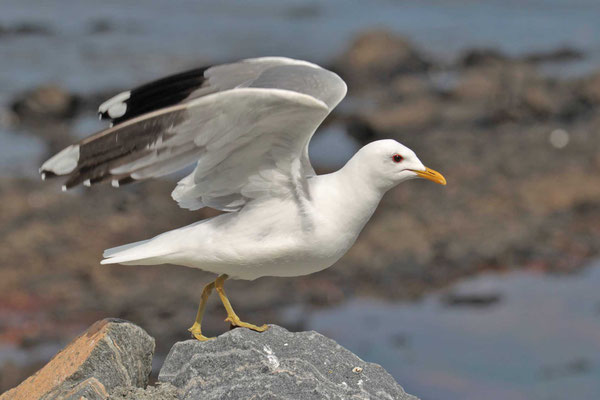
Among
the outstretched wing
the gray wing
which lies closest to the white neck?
the outstretched wing

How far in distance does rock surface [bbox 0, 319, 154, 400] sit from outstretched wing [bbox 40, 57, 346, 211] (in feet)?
3.25

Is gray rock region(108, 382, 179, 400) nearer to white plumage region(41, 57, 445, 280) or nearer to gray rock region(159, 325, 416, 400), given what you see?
gray rock region(159, 325, 416, 400)

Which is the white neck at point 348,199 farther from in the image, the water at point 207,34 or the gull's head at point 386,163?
the water at point 207,34

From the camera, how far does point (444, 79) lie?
23688 mm

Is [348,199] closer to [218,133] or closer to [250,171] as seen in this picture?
[250,171]

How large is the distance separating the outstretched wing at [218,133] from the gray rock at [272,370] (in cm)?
95

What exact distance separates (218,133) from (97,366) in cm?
164

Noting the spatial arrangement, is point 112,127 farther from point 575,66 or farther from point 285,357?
point 575,66

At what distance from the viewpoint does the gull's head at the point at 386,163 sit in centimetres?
619

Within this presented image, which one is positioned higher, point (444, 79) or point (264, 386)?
point (264, 386)

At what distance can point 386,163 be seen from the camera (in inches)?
244

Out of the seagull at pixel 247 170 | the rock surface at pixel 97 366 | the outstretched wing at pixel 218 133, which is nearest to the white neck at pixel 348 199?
the seagull at pixel 247 170

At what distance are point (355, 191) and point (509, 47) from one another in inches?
951

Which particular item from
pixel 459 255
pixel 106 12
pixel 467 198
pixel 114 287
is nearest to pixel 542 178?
pixel 467 198
